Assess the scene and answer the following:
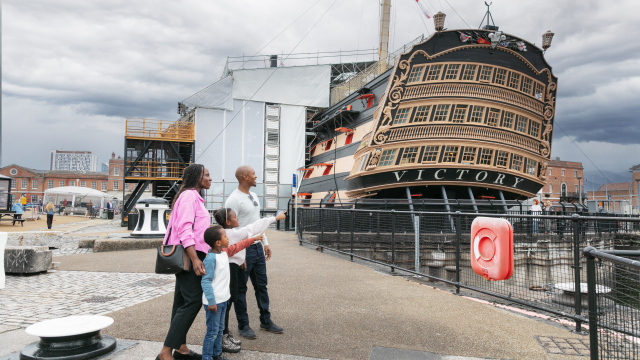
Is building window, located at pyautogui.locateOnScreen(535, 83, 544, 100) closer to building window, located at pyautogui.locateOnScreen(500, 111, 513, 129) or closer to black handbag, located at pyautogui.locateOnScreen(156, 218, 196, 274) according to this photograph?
building window, located at pyautogui.locateOnScreen(500, 111, 513, 129)

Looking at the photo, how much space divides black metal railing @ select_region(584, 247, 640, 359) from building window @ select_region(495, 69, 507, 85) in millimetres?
16201

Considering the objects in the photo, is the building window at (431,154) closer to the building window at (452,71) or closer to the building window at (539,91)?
the building window at (452,71)

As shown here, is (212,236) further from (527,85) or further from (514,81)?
(527,85)

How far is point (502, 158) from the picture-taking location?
1794 cm

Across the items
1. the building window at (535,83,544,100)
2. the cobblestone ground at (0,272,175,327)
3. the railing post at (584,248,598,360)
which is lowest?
the cobblestone ground at (0,272,175,327)

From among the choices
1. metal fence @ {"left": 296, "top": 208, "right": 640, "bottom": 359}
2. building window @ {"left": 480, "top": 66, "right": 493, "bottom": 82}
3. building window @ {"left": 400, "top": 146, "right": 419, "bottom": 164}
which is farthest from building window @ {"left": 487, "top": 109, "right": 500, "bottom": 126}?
metal fence @ {"left": 296, "top": 208, "right": 640, "bottom": 359}

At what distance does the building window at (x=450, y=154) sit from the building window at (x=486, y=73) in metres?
3.21

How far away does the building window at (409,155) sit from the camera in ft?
57.1

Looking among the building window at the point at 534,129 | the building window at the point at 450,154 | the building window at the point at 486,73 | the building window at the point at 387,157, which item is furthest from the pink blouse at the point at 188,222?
the building window at the point at 534,129

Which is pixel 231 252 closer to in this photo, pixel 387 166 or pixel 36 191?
pixel 387 166

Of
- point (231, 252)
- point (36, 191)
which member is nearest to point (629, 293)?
point (231, 252)

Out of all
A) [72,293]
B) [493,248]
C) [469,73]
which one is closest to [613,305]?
[493,248]

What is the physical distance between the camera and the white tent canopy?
35000mm

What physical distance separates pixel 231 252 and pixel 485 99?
16.2 m
